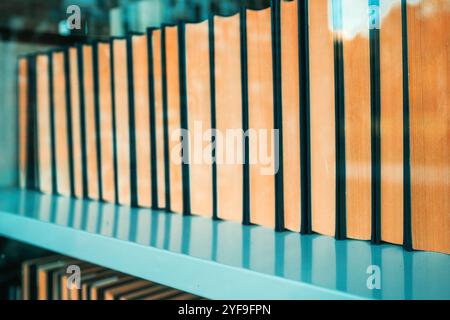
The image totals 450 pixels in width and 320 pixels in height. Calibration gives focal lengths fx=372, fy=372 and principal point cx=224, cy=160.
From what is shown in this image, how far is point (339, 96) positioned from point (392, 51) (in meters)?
0.07

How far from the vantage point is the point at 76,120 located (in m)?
0.76

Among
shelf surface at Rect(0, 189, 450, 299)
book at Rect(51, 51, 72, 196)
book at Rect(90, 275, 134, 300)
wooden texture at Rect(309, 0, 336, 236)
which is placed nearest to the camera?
shelf surface at Rect(0, 189, 450, 299)

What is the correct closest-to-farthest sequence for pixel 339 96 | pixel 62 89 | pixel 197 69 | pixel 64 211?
pixel 339 96 < pixel 197 69 < pixel 64 211 < pixel 62 89

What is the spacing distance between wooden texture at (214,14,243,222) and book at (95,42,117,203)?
0.83 ft

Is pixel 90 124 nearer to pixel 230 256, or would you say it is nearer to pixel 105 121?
pixel 105 121

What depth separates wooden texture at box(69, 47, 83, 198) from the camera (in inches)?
29.6

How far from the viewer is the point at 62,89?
789 mm

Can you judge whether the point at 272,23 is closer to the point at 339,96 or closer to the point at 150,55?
the point at 339,96

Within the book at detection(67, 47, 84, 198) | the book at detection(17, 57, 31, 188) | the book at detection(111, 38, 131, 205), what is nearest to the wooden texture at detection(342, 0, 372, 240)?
the book at detection(111, 38, 131, 205)

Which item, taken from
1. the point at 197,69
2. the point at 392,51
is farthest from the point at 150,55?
the point at 392,51

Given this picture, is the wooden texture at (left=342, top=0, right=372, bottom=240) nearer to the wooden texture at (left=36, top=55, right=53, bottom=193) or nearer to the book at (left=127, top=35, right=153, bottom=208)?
the book at (left=127, top=35, right=153, bottom=208)

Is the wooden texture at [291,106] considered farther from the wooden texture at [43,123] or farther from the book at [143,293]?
the wooden texture at [43,123]

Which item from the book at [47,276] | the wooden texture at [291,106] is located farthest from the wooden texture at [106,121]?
the wooden texture at [291,106]

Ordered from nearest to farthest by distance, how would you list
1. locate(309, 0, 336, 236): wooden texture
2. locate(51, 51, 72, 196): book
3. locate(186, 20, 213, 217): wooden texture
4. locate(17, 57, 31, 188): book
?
locate(309, 0, 336, 236): wooden texture → locate(186, 20, 213, 217): wooden texture → locate(51, 51, 72, 196): book → locate(17, 57, 31, 188): book
